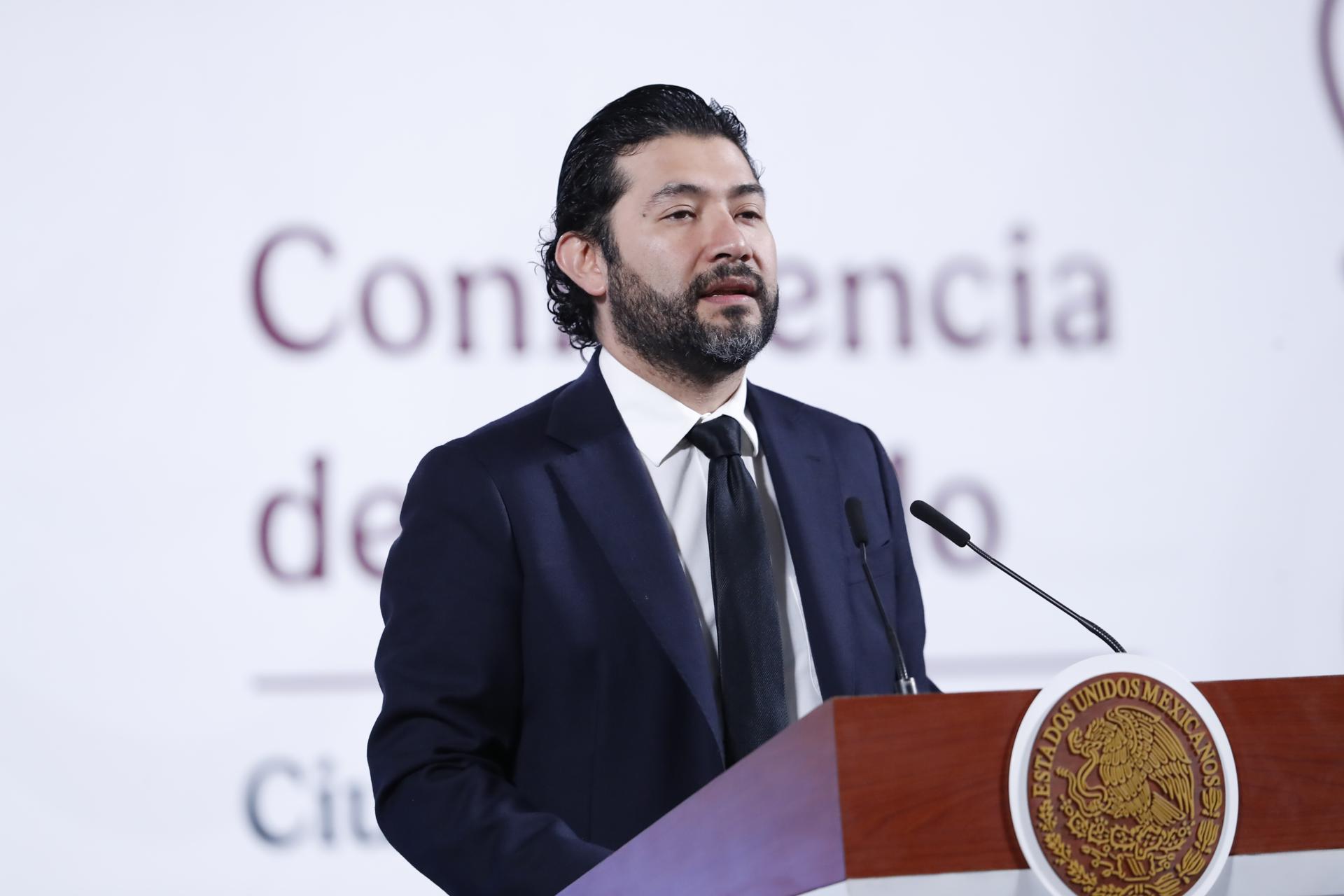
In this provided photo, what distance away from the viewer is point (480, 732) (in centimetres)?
175

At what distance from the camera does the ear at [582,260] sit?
7.20 feet

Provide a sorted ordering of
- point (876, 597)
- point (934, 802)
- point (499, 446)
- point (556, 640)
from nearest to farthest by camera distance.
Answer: point (934, 802) → point (876, 597) → point (556, 640) → point (499, 446)

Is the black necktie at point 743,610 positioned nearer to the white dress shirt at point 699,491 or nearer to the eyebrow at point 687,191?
the white dress shirt at point 699,491

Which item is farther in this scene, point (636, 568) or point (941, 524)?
point (636, 568)

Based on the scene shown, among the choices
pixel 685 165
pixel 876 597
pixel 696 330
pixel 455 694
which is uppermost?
pixel 685 165

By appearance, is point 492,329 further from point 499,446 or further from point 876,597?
point 876,597

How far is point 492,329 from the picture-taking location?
2.62 meters

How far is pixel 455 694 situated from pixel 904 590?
0.66m

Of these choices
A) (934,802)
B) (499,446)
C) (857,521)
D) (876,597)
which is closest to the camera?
(934,802)

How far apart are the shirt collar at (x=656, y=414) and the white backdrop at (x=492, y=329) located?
21.9 inches

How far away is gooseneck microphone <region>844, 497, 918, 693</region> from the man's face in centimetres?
42

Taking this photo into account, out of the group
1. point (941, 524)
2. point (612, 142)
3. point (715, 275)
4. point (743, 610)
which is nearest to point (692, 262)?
point (715, 275)

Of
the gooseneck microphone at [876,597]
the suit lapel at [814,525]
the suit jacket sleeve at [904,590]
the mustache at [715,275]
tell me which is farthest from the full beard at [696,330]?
the gooseneck microphone at [876,597]

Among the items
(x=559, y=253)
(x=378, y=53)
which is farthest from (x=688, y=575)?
(x=378, y=53)
